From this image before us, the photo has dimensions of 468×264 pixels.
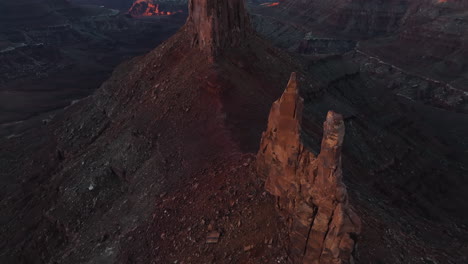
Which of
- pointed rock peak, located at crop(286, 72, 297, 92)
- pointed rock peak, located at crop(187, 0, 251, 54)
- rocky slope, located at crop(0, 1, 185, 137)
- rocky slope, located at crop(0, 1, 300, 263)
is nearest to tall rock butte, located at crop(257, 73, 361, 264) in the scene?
pointed rock peak, located at crop(286, 72, 297, 92)

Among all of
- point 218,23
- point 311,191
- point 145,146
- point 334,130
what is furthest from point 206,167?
point 218,23

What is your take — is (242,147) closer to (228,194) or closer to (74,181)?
(228,194)

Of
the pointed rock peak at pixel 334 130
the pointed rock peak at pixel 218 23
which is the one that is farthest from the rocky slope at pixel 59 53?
the pointed rock peak at pixel 334 130

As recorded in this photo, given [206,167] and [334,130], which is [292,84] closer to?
[334,130]

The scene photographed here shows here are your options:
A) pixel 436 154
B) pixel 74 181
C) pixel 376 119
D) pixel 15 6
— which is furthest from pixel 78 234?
pixel 15 6

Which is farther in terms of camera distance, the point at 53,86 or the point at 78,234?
the point at 53,86

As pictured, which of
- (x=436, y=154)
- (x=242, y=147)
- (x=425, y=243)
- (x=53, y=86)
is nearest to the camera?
(x=425, y=243)
